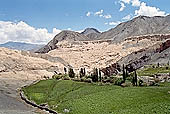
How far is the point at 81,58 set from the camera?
577ft

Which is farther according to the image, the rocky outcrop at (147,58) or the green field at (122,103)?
the rocky outcrop at (147,58)

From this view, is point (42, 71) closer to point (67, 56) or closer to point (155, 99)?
point (67, 56)

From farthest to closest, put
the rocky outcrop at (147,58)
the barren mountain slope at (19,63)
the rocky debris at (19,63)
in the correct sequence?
1. the rocky outcrop at (147,58)
2. the rocky debris at (19,63)
3. the barren mountain slope at (19,63)

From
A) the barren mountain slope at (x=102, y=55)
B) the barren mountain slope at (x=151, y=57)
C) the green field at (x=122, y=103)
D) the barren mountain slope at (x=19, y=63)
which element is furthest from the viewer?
the barren mountain slope at (x=102, y=55)

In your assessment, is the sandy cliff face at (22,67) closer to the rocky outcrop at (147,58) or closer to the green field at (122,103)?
the rocky outcrop at (147,58)

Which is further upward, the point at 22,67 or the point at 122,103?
the point at 22,67

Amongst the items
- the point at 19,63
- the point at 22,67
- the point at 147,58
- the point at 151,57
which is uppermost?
the point at 151,57

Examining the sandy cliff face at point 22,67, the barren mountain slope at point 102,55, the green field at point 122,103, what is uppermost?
the barren mountain slope at point 102,55

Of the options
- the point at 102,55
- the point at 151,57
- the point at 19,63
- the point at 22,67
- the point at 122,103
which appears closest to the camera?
the point at 122,103

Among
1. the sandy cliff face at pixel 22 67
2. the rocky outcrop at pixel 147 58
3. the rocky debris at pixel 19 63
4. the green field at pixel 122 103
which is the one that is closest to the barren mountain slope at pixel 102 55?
the rocky outcrop at pixel 147 58

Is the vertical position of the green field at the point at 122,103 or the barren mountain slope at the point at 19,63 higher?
the barren mountain slope at the point at 19,63

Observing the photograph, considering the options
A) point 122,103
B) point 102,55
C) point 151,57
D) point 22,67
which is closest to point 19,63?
point 22,67

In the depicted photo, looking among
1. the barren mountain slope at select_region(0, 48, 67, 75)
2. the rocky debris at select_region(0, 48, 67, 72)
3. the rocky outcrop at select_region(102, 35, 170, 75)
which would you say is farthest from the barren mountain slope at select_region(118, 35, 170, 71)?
the barren mountain slope at select_region(0, 48, 67, 75)

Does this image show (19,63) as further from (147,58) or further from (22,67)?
(147,58)
